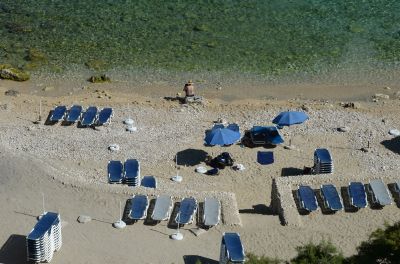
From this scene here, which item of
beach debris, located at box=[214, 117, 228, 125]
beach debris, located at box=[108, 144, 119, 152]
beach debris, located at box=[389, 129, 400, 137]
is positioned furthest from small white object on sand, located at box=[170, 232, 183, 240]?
beach debris, located at box=[389, 129, 400, 137]

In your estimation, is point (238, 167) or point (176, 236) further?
point (238, 167)

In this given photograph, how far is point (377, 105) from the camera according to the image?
37344mm

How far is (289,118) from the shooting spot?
108ft

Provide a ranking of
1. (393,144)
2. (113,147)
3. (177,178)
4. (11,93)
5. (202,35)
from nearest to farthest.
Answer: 1. (177,178)
2. (113,147)
3. (393,144)
4. (11,93)
5. (202,35)

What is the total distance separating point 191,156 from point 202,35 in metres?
12.6

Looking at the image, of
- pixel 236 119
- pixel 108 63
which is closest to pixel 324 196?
pixel 236 119

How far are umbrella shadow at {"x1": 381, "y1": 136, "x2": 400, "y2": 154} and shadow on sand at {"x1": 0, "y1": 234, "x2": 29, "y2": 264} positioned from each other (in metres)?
15.1

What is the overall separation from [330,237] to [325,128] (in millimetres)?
9609

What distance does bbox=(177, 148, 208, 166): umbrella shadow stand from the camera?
3206cm

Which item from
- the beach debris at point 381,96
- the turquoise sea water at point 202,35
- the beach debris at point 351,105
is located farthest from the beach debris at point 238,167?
the turquoise sea water at point 202,35

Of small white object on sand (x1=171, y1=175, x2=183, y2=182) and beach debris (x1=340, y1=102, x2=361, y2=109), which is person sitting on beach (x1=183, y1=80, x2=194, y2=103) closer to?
small white object on sand (x1=171, y1=175, x2=183, y2=182)

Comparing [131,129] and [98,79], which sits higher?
[98,79]

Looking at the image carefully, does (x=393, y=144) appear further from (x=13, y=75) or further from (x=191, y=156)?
(x=13, y=75)

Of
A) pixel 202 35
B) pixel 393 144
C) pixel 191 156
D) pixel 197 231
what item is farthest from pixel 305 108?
pixel 197 231
